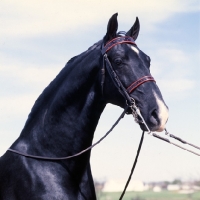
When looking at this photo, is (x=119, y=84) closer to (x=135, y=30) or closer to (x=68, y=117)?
(x=68, y=117)

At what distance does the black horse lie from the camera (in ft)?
20.3

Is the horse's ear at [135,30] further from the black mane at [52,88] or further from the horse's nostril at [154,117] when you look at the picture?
the horse's nostril at [154,117]

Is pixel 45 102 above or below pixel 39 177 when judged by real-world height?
above

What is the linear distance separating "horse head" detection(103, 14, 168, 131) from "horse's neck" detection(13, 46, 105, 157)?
0.22 meters

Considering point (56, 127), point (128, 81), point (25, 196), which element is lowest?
point (25, 196)

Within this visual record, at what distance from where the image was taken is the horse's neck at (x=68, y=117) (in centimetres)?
646

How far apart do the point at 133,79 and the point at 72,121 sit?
3.17ft

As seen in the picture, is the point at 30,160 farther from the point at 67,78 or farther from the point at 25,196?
the point at 67,78

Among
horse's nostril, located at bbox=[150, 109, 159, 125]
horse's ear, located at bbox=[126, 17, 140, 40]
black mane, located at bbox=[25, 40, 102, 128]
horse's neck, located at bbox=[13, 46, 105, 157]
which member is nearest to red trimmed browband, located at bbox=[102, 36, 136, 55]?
horse's neck, located at bbox=[13, 46, 105, 157]

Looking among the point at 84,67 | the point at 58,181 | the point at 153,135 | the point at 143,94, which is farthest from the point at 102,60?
the point at 58,181

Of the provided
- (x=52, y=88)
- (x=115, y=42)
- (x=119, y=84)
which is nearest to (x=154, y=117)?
(x=119, y=84)

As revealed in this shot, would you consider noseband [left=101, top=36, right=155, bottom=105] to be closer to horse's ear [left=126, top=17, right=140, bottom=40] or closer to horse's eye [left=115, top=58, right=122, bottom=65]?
horse's eye [left=115, top=58, right=122, bottom=65]

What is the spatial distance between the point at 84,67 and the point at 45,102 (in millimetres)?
712

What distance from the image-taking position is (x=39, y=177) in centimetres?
623
